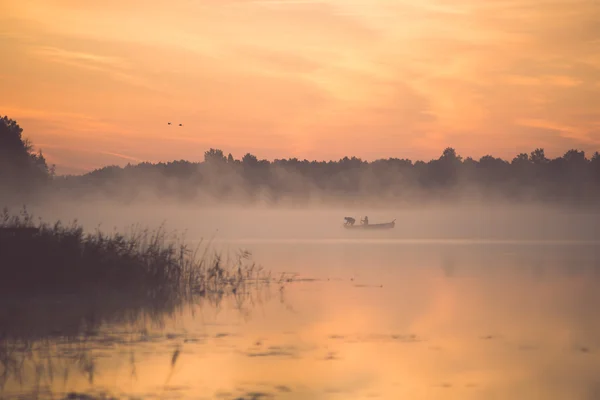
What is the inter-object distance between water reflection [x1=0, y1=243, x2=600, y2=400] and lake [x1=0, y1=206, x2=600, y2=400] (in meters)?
0.03

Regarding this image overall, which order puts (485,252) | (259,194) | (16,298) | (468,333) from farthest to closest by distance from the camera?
(259,194) < (485,252) < (16,298) < (468,333)

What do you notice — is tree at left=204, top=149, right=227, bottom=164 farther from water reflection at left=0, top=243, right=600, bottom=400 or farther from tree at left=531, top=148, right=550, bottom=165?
water reflection at left=0, top=243, right=600, bottom=400

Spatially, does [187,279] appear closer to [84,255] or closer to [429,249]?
[84,255]

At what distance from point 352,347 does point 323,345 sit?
0.57 metres

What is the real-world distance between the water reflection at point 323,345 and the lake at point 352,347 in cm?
3

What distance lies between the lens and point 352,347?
1873 centimetres

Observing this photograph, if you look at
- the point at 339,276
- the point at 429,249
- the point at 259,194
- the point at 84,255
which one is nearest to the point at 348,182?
the point at 259,194

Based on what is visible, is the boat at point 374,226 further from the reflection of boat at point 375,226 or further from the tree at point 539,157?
the tree at point 539,157

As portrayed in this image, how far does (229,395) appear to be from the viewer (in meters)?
14.0

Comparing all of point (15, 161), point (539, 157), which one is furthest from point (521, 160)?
point (15, 161)

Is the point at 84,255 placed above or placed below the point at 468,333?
above

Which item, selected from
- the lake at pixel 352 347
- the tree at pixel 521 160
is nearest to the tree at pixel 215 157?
the tree at pixel 521 160

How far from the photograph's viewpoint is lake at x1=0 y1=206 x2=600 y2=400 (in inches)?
586

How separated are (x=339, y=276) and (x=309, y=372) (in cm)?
1992
